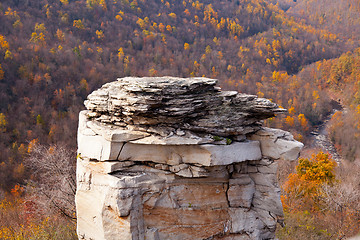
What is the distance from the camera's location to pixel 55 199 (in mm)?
18188

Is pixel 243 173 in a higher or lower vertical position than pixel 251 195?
higher

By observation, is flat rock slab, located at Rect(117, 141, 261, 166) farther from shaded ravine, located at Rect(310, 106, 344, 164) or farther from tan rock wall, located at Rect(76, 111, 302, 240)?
shaded ravine, located at Rect(310, 106, 344, 164)

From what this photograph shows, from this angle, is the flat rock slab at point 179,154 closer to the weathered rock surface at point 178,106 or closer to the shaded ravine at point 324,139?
the weathered rock surface at point 178,106

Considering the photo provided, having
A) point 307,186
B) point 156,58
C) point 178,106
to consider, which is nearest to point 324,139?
point 307,186

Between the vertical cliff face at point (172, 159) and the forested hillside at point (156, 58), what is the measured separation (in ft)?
64.0

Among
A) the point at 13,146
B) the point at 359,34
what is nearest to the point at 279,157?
the point at 13,146

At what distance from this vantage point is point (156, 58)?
6278 cm

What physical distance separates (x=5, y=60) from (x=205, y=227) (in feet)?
149

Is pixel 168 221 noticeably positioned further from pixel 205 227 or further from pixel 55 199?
pixel 55 199

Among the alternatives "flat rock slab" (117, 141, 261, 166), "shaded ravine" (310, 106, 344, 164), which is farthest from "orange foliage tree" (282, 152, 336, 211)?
"shaded ravine" (310, 106, 344, 164)

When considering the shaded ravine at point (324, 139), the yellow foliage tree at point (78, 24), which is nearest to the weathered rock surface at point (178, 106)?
the shaded ravine at point (324, 139)

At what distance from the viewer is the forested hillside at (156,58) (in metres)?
41.3

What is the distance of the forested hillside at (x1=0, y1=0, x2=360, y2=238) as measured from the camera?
41.3 meters

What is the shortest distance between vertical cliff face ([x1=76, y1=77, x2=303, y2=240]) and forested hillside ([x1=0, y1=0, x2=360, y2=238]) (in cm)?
1951
